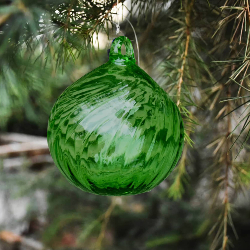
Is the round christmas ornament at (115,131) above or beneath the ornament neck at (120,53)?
beneath

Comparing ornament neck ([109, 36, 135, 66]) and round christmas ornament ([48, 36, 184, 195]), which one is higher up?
ornament neck ([109, 36, 135, 66])

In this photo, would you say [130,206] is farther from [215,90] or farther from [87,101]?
[87,101]

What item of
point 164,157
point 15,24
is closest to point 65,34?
point 15,24

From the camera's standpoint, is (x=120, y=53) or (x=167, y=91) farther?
(x=167, y=91)
